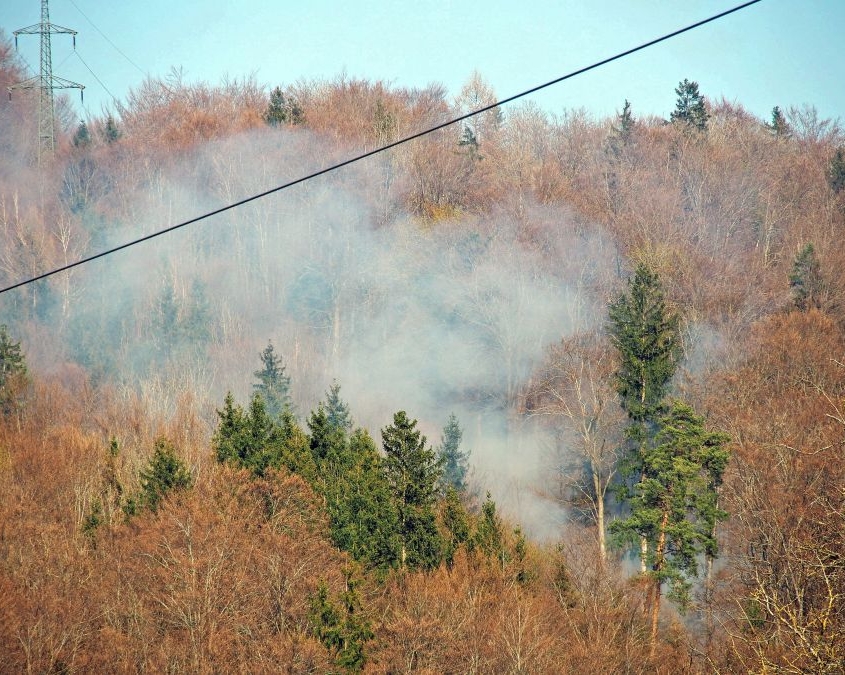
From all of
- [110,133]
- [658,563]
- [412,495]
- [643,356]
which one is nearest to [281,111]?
[110,133]

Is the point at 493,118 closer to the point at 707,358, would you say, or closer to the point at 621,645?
the point at 707,358

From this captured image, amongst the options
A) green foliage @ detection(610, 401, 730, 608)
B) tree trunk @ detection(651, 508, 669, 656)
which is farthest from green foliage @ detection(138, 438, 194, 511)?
tree trunk @ detection(651, 508, 669, 656)

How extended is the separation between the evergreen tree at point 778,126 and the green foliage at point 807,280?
76.5ft

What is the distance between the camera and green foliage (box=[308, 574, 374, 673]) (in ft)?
68.9

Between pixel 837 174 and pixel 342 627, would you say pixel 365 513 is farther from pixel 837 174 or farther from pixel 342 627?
pixel 837 174

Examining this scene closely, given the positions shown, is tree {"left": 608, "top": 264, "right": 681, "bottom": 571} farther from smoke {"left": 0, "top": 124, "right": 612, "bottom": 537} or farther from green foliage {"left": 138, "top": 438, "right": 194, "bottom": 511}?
green foliage {"left": 138, "top": 438, "right": 194, "bottom": 511}

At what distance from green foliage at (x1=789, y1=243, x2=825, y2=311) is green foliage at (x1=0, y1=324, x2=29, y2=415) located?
3280 centimetres

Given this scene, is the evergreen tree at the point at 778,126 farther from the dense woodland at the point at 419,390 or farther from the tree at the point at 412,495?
the tree at the point at 412,495

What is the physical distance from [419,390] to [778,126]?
32899 millimetres

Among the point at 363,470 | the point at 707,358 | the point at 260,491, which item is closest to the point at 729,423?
the point at 707,358

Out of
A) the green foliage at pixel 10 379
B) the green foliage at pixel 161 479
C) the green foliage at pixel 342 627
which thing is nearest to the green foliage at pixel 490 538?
the green foliage at pixel 342 627

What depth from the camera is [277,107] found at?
63750mm

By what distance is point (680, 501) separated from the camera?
2684 cm

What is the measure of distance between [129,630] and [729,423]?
2015 centimetres
